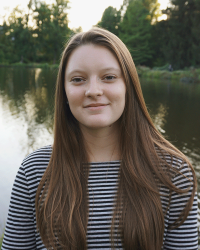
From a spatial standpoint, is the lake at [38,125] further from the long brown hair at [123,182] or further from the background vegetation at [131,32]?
the background vegetation at [131,32]

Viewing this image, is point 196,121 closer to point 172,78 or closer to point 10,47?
point 172,78

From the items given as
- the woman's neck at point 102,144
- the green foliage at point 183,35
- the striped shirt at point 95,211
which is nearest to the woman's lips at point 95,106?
the woman's neck at point 102,144

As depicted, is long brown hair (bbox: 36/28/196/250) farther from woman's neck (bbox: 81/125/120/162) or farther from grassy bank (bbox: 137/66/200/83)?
grassy bank (bbox: 137/66/200/83)

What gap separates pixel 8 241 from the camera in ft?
4.67

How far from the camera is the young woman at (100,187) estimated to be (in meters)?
1.38

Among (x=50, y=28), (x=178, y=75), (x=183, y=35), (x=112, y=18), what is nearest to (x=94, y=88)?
(x=178, y=75)

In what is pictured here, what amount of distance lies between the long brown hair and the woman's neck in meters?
0.04

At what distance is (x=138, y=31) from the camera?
142ft

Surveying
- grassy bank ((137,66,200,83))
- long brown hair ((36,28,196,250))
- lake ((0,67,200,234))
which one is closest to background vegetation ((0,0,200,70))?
grassy bank ((137,66,200,83))

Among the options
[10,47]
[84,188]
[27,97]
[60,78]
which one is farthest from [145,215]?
[10,47]

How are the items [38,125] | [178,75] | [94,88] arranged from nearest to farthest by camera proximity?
[94,88] < [38,125] < [178,75]

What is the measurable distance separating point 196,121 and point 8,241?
10.8 meters

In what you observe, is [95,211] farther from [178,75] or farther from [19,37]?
[19,37]

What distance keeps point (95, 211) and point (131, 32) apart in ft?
152
